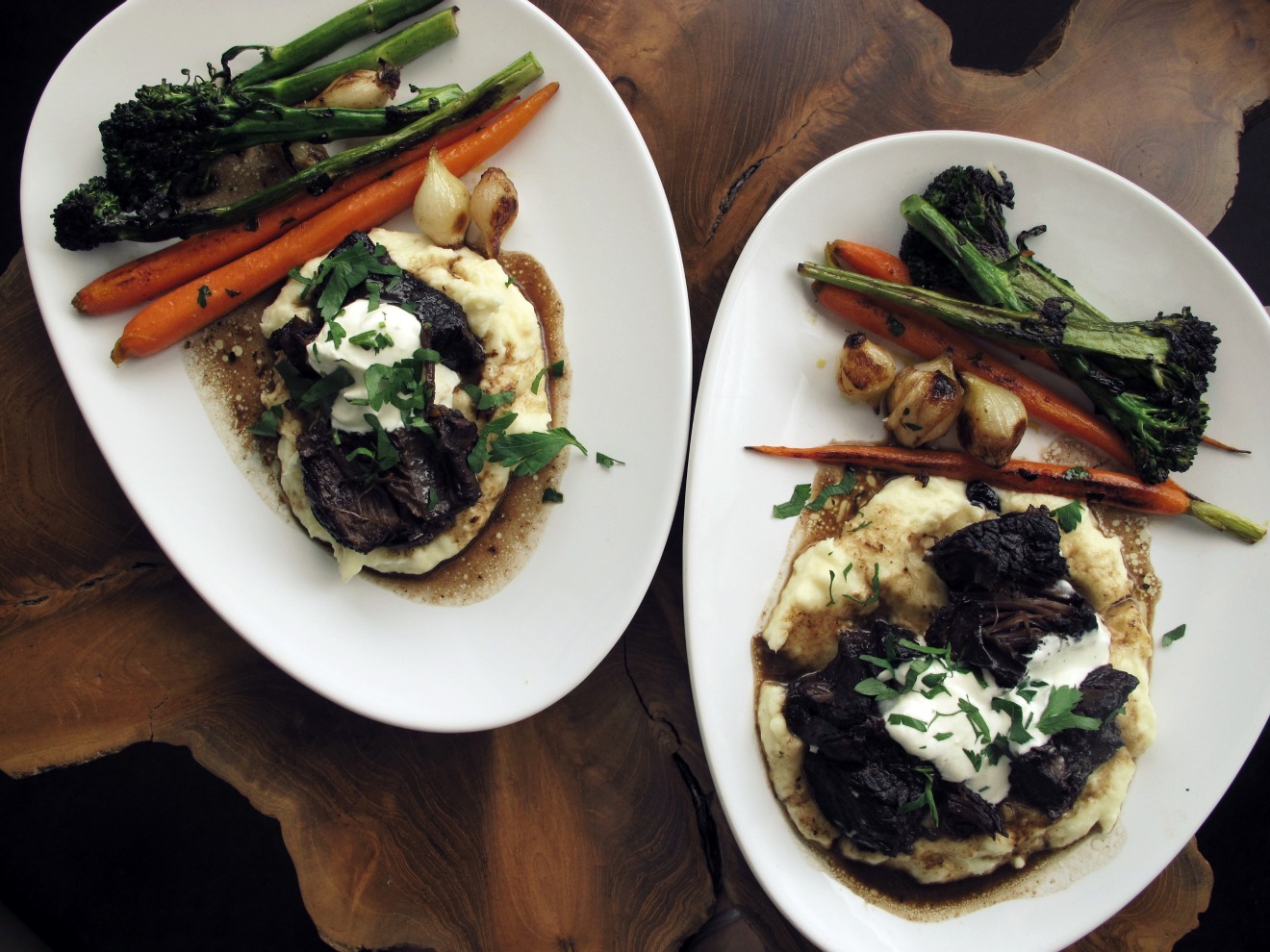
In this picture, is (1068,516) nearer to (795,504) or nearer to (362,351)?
(795,504)

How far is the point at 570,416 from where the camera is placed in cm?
339

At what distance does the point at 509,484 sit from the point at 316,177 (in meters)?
1.55

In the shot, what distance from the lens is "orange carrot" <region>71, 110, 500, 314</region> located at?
3.15 meters

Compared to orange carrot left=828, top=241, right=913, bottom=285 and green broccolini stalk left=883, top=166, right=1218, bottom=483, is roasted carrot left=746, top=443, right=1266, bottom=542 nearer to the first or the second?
green broccolini stalk left=883, top=166, right=1218, bottom=483

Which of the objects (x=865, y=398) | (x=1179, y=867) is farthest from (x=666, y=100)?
(x=1179, y=867)

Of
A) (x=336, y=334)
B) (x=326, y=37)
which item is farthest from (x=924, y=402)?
(x=326, y=37)

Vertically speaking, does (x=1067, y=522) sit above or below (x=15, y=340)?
below

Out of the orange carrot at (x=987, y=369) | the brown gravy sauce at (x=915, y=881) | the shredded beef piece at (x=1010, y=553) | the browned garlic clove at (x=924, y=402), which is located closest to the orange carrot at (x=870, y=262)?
the orange carrot at (x=987, y=369)

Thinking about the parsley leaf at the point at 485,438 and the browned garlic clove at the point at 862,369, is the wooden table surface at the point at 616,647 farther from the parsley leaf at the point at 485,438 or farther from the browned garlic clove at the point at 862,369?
the parsley leaf at the point at 485,438

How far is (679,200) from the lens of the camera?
3.61 m

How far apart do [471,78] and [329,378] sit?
58.3 inches

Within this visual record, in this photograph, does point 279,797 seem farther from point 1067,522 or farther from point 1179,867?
point 1179,867

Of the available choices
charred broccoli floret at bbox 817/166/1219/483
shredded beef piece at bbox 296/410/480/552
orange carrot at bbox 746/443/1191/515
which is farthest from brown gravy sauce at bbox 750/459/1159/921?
shredded beef piece at bbox 296/410/480/552

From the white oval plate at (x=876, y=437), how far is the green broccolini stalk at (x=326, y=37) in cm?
178
